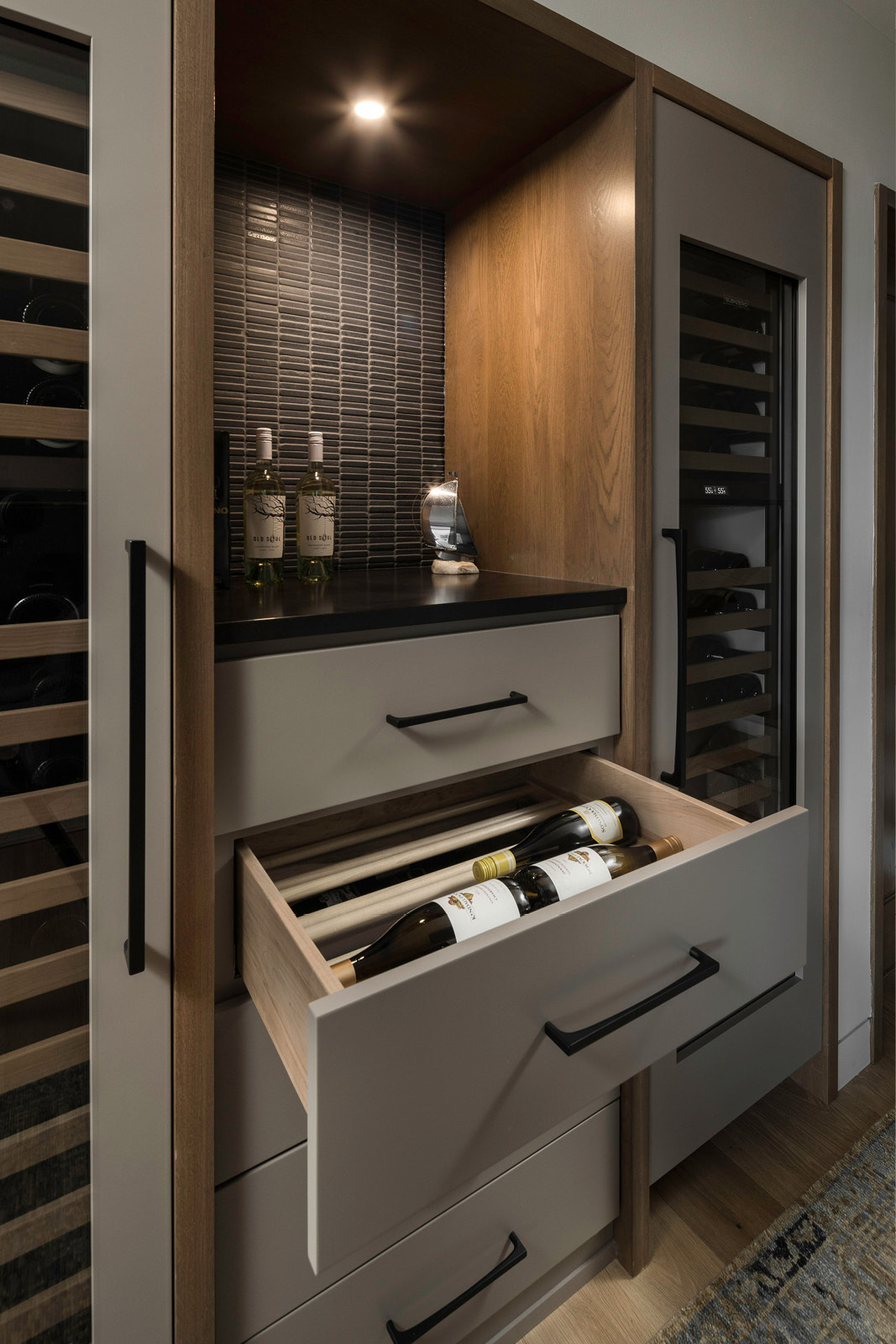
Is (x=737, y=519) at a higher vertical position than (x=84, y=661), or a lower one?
higher

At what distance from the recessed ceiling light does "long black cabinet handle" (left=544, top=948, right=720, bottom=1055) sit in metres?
1.34

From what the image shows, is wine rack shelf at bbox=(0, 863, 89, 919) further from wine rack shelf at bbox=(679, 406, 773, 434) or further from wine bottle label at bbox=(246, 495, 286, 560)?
wine rack shelf at bbox=(679, 406, 773, 434)

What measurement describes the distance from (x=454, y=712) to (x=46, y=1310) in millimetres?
784

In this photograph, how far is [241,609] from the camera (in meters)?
0.90

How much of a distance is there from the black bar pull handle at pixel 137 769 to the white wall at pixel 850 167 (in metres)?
1.34

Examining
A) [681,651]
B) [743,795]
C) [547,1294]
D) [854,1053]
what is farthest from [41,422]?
[854,1053]

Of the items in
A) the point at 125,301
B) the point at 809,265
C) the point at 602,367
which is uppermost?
the point at 809,265

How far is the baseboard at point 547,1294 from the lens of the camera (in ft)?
3.78

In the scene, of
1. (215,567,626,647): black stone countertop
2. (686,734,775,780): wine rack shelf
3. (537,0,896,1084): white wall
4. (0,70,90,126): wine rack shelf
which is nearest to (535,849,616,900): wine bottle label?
(215,567,626,647): black stone countertop

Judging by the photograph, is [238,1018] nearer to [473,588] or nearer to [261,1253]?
[261,1253]

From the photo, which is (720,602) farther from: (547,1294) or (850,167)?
(547,1294)

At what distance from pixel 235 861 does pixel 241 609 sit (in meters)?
0.31

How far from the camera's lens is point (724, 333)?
1346mm

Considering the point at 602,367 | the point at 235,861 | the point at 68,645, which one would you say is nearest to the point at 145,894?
the point at 235,861
